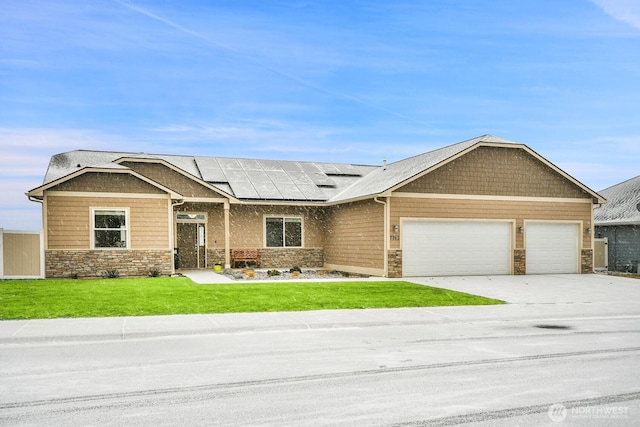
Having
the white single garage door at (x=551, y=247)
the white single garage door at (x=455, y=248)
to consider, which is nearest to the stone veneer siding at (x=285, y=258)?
the white single garage door at (x=455, y=248)

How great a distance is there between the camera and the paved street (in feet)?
18.1

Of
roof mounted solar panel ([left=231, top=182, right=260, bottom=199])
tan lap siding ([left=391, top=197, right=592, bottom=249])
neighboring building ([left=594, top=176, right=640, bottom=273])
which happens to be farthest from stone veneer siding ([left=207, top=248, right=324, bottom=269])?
neighboring building ([left=594, top=176, right=640, bottom=273])

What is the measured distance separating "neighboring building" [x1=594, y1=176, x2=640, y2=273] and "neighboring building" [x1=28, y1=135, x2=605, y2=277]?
384 cm

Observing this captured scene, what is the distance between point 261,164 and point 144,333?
71.3 feet

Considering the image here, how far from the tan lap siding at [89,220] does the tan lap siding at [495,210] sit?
29.0ft

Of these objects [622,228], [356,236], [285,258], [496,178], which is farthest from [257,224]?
[622,228]

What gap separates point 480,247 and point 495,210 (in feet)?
5.31

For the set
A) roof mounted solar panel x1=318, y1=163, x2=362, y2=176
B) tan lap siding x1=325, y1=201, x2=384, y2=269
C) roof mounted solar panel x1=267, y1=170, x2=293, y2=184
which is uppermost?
roof mounted solar panel x1=318, y1=163, x2=362, y2=176

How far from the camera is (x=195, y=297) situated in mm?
14820

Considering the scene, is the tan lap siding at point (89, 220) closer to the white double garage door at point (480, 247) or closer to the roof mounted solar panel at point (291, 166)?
the white double garage door at point (480, 247)

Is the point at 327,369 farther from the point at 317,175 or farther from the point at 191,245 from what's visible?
the point at 317,175

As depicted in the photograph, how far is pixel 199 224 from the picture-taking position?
88.3 ft

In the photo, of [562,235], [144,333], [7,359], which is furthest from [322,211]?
[7,359]

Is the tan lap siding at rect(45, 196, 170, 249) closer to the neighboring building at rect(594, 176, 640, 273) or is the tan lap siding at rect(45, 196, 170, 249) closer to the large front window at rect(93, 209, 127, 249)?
the large front window at rect(93, 209, 127, 249)
